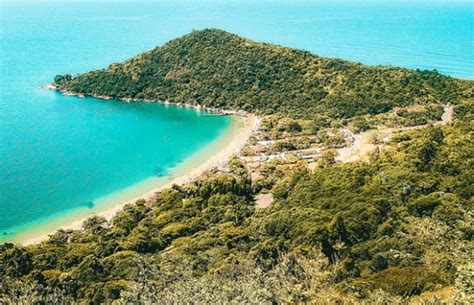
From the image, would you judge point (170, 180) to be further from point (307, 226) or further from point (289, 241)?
point (289, 241)

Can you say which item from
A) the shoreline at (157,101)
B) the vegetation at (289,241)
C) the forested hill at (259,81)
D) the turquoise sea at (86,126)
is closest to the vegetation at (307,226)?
the vegetation at (289,241)

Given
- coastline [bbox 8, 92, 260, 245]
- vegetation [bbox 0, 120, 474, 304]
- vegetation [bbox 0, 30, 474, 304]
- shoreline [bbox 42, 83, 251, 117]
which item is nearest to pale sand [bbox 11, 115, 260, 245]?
coastline [bbox 8, 92, 260, 245]

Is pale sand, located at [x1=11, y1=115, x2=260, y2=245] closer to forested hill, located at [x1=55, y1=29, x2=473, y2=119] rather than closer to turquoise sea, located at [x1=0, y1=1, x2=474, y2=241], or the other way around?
turquoise sea, located at [x1=0, y1=1, x2=474, y2=241]

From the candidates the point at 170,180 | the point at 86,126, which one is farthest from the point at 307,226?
the point at 86,126

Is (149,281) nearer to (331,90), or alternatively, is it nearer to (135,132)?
(135,132)

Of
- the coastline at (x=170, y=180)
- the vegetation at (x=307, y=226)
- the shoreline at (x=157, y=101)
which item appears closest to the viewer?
the vegetation at (x=307, y=226)

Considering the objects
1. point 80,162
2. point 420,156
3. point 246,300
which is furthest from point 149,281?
point 80,162

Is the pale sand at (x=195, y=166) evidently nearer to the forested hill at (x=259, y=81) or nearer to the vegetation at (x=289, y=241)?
the vegetation at (x=289, y=241)
